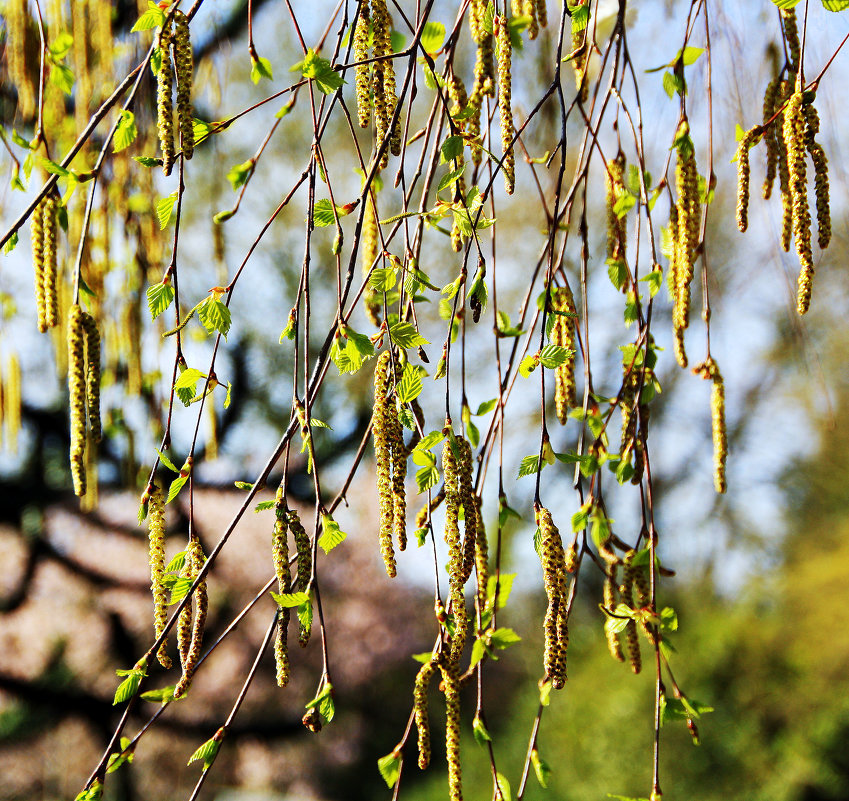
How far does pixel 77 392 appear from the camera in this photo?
383 millimetres

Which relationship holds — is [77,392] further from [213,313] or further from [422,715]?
[422,715]

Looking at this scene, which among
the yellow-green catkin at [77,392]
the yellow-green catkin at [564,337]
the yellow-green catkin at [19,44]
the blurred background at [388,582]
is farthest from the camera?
the blurred background at [388,582]

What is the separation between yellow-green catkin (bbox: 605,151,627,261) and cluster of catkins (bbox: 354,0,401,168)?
0.25 metres

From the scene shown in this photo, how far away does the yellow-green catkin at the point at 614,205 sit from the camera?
664 millimetres

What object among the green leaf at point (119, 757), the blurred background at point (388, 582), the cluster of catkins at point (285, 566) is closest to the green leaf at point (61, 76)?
the cluster of catkins at point (285, 566)

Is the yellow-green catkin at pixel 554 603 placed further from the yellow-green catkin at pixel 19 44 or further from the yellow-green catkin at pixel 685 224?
the yellow-green catkin at pixel 19 44

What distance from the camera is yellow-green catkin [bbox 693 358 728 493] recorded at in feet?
2.06

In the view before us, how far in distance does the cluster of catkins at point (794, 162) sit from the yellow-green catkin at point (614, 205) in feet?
0.37

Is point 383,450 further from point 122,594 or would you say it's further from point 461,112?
point 122,594

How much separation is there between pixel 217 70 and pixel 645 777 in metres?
2.21

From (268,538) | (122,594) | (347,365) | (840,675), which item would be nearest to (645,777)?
(840,675)

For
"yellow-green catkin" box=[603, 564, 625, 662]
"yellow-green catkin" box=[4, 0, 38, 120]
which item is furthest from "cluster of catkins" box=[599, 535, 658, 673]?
"yellow-green catkin" box=[4, 0, 38, 120]

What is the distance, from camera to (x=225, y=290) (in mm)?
496

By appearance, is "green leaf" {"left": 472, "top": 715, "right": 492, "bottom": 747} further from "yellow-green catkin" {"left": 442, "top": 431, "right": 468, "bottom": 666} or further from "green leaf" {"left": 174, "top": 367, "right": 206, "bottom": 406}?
"green leaf" {"left": 174, "top": 367, "right": 206, "bottom": 406}
